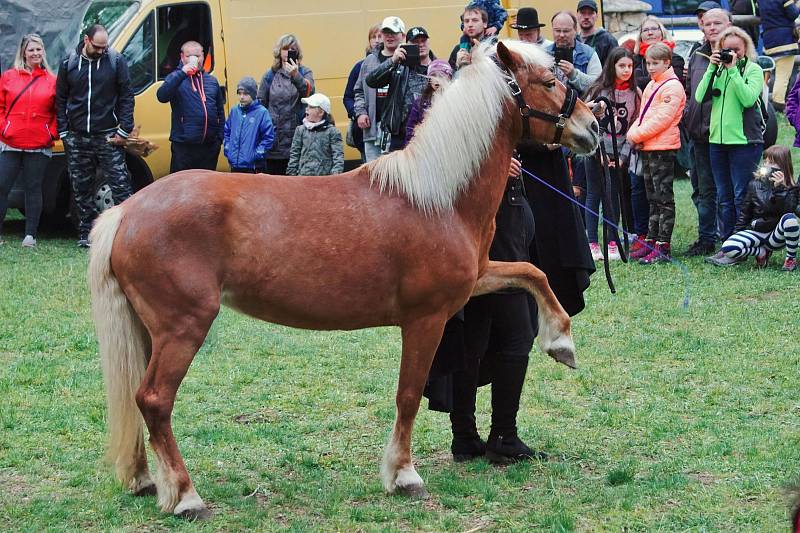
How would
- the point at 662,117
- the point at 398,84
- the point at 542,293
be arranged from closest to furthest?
the point at 542,293 → the point at 398,84 → the point at 662,117

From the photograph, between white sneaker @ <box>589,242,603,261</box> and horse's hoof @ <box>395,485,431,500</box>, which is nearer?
horse's hoof @ <box>395,485,431,500</box>

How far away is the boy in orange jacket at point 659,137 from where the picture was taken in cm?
1096

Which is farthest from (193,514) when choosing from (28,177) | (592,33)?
(592,33)

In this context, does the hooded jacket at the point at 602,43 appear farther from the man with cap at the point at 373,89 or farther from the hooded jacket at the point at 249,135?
the hooded jacket at the point at 249,135

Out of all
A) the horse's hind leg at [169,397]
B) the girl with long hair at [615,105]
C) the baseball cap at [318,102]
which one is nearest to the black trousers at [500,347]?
the horse's hind leg at [169,397]

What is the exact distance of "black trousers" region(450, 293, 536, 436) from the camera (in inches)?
222

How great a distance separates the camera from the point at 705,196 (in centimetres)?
1146

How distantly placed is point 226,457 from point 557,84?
8.25ft

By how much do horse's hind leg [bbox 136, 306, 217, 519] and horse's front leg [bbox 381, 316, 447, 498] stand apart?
89cm

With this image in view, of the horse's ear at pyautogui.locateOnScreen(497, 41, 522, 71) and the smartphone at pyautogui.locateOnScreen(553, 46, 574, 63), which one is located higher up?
the horse's ear at pyautogui.locateOnScreen(497, 41, 522, 71)

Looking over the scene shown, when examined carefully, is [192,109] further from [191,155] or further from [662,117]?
[662,117]

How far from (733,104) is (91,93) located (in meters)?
6.63

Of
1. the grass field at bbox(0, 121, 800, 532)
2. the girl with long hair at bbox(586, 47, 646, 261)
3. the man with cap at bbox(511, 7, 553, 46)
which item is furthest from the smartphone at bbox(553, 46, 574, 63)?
the grass field at bbox(0, 121, 800, 532)

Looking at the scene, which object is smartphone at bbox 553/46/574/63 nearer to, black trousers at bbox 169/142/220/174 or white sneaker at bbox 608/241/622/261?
white sneaker at bbox 608/241/622/261
